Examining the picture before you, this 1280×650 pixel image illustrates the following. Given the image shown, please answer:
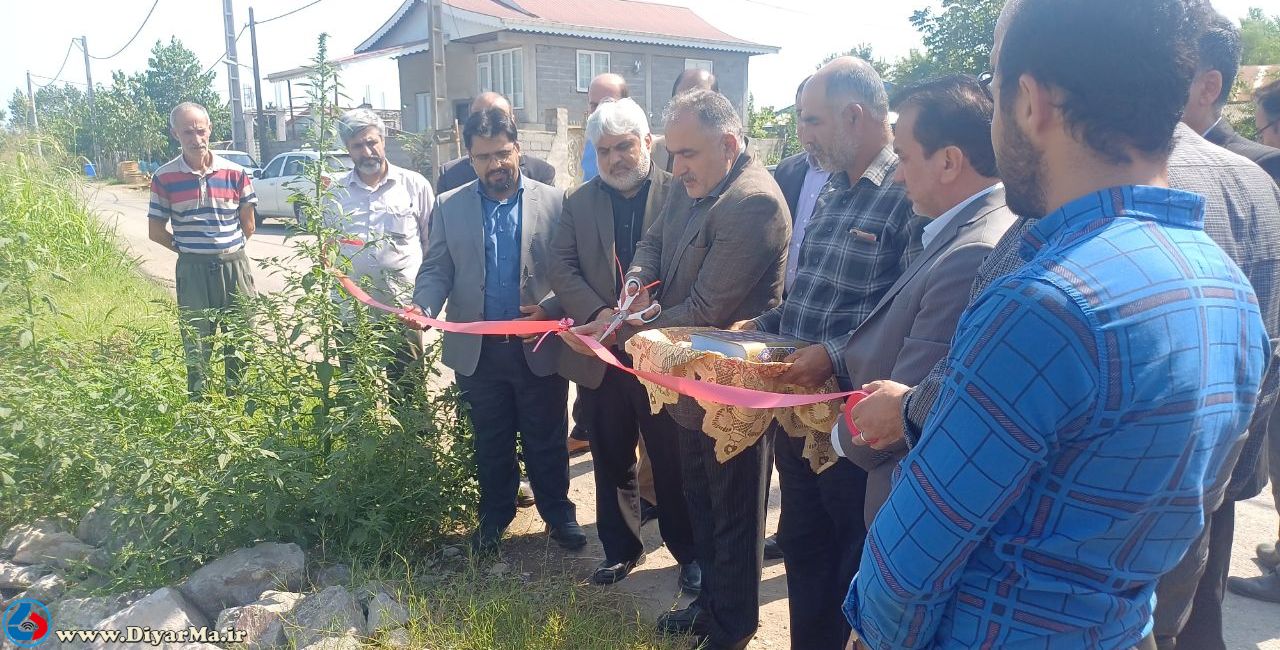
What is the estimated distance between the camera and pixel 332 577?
11.1 ft

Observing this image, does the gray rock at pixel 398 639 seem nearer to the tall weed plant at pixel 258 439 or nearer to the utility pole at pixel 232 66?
the tall weed plant at pixel 258 439

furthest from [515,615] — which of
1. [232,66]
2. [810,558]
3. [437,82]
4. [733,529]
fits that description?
[232,66]

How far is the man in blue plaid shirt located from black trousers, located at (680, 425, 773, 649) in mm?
122

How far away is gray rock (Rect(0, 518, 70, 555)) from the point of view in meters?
3.75

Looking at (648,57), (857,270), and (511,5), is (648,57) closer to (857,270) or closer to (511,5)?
(511,5)

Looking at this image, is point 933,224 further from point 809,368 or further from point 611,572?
point 611,572

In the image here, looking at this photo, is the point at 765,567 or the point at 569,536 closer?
the point at 765,567

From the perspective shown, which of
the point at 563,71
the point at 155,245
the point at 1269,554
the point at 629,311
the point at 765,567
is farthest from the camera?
the point at 563,71

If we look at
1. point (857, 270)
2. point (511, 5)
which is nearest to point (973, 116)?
point (857, 270)

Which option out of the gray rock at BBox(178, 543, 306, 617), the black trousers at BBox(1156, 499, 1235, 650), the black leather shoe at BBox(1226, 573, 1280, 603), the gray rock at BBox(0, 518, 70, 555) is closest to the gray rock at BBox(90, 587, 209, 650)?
the gray rock at BBox(178, 543, 306, 617)

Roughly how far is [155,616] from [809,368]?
8.10ft

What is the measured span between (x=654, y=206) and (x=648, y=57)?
2361 cm

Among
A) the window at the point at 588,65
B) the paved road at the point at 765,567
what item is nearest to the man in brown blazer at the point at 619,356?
the paved road at the point at 765,567

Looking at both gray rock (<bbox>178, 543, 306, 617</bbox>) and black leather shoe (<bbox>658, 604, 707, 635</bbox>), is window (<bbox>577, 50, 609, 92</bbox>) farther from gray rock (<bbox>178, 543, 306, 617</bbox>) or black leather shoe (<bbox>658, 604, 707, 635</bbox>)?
black leather shoe (<bbox>658, 604, 707, 635</bbox>)
